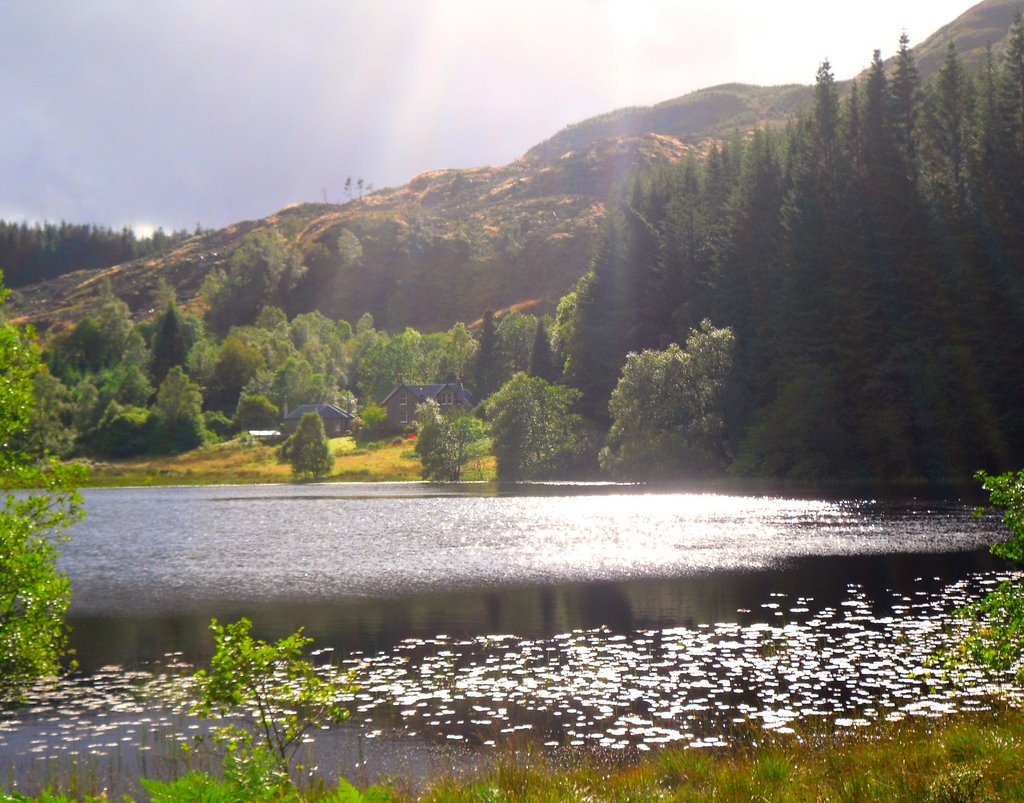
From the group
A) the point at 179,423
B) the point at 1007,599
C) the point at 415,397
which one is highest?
the point at 415,397

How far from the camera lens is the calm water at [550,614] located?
22.2m

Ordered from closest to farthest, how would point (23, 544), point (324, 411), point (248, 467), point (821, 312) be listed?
point (23, 544) → point (821, 312) → point (248, 467) → point (324, 411)

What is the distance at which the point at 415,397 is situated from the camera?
18375 cm

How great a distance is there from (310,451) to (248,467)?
18068mm

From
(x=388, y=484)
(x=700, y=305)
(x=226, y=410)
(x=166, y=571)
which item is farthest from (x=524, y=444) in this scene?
(x=226, y=410)

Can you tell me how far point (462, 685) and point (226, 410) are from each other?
567ft

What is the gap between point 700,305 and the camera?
124 meters

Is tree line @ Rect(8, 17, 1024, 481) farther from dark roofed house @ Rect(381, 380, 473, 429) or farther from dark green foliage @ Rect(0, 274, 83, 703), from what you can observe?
dark green foliage @ Rect(0, 274, 83, 703)

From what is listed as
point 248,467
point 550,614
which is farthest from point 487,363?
point 550,614

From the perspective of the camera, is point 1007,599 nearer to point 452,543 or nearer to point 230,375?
point 452,543

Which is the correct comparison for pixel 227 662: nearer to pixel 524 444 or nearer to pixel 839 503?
pixel 839 503

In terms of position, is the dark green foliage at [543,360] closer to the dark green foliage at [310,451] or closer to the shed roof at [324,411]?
the dark green foliage at [310,451]

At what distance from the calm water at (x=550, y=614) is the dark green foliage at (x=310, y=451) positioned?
205ft

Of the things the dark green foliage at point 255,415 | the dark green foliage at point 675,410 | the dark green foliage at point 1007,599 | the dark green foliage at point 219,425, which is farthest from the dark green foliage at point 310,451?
the dark green foliage at point 1007,599
